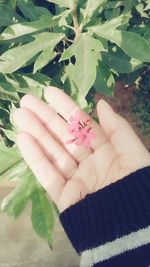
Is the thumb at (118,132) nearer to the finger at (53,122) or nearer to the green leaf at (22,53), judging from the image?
the finger at (53,122)

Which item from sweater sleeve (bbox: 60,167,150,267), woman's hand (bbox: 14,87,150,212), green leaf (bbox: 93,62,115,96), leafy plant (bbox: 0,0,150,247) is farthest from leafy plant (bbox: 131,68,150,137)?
sweater sleeve (bbox: 60,167,150,267)

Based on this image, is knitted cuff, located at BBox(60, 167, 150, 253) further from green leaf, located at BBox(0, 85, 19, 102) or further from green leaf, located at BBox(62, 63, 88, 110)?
green leaf, located at BBox(0, 85, 19, 102)

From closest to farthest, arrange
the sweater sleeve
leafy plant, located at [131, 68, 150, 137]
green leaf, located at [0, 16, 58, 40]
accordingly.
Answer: the sweater sleeve
green leaf, located at [0, 16, 58, 40]
leafy plant, located at [131, 68, 150, 137]

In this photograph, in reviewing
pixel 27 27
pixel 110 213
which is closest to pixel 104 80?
pixel 27 27

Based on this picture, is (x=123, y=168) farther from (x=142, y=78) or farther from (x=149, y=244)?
(x=142, y=78)

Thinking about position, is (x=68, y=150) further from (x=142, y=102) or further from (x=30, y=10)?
(x=142, y=102)

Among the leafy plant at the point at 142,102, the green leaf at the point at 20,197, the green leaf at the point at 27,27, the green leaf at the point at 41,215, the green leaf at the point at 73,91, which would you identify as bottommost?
the leafy plant at the point at 142,102

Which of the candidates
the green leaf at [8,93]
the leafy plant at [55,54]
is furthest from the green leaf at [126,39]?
Result: the green leaf at [8,93]
